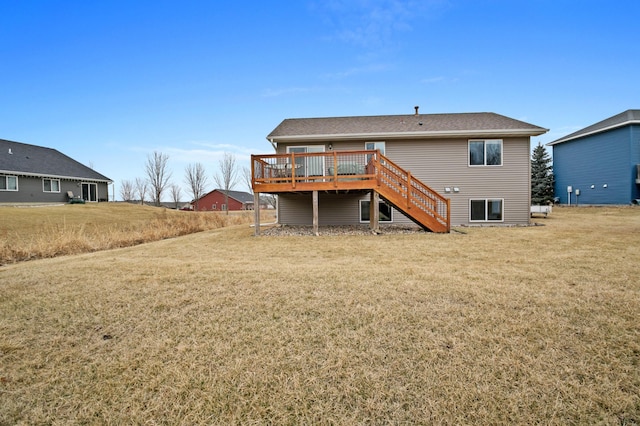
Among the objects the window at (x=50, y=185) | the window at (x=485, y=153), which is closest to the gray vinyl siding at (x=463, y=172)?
the window at (x=485, y=153)

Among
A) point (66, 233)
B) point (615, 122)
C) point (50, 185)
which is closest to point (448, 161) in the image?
point (66, 233)

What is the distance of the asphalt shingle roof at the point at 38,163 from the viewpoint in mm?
22467

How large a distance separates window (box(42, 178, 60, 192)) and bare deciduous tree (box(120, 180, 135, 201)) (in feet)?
99.0

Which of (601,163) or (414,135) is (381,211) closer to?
(414,135)

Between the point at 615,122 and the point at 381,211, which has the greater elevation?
the point at 615,122

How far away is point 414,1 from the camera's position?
13500 millimetres

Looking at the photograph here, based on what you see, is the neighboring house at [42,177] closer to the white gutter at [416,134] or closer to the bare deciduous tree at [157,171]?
the bare deciduous tree at [157,171]

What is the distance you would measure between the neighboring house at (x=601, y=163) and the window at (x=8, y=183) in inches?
1757

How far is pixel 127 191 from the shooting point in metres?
53.4

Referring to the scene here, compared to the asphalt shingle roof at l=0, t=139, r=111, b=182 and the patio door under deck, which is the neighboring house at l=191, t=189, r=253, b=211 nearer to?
the asphalt shingle roof at l=0, t=139, r=111, b=182

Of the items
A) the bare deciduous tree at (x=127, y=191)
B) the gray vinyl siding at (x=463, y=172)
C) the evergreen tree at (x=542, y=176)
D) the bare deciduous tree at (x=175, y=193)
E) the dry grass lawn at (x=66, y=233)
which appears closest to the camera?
the dry grass lawn at (x=66, y=233)

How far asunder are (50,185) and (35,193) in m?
1.53

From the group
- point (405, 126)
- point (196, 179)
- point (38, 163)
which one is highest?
point (196, 179)

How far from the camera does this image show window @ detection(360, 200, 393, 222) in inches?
526
